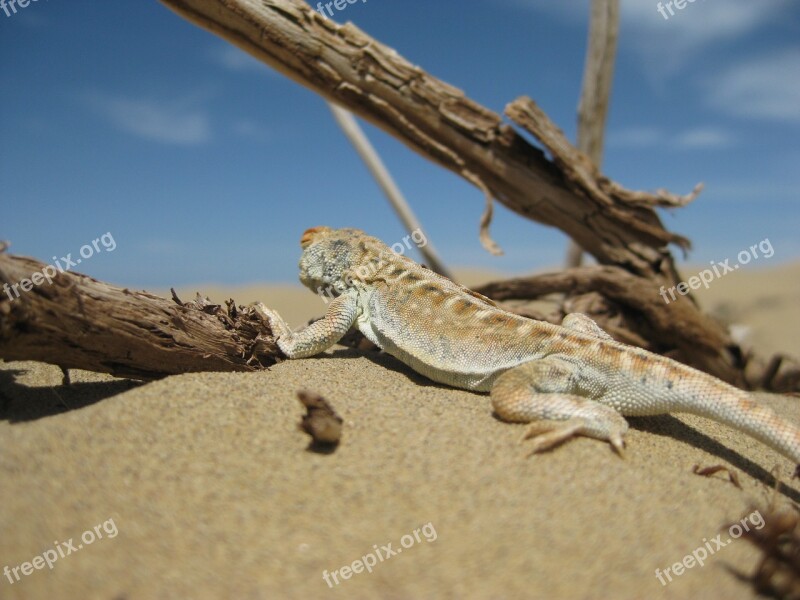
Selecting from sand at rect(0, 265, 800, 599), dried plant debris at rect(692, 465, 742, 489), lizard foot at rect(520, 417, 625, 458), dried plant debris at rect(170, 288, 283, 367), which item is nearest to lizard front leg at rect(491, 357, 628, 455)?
lizard foot at rect(520, 417, 625, 458)

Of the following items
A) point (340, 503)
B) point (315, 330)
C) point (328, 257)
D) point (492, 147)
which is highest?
point (492, 147)

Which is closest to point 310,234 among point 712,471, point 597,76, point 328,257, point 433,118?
point 328,257

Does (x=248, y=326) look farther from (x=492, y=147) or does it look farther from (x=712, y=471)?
(x=492, y=147)

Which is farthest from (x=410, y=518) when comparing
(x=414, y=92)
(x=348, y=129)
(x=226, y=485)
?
(x=348, y=129)

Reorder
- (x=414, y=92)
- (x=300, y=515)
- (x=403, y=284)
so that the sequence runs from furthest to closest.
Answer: (x=414, y=92)
(x=403, y=284)
(x=300, y=515)

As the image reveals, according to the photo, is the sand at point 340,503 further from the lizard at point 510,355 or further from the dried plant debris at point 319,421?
the lizard at point 510,355

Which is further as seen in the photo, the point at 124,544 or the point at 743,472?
the point at 743,472

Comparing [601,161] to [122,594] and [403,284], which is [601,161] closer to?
[403,284]
